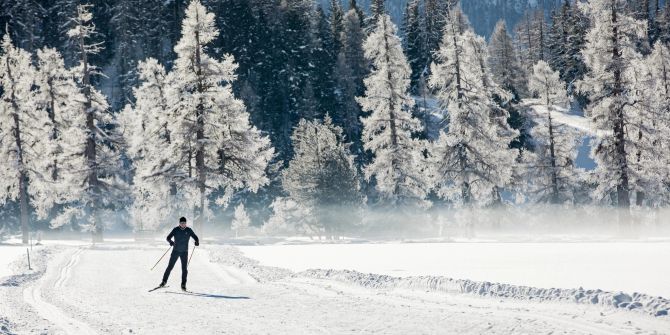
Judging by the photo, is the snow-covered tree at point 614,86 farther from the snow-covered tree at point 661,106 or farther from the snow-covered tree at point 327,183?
the snow-covered tree at point 327,183

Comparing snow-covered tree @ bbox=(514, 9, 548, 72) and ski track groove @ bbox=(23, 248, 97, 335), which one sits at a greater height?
snow-covered tree @ bbox=(514, 9, 548, 72)

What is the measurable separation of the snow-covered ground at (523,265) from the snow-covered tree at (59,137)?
2069 cm

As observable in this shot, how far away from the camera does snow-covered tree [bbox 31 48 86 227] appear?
3772 cm

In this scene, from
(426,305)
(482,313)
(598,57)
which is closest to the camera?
(482,313)

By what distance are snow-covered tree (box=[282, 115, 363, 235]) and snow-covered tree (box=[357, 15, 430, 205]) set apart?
3.27 m

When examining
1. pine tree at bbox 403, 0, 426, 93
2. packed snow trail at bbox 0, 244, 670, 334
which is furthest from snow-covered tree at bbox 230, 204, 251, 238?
pine tree at bbox 403, 0, 426, 93

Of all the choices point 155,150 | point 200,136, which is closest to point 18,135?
point 155,150

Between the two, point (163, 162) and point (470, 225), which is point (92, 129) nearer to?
point (163, 162)

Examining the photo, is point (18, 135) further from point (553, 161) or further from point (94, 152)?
point (553, 161)

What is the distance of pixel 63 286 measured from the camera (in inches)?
604

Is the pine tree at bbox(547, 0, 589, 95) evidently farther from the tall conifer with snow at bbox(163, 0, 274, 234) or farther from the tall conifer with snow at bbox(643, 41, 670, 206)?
the tall conifer with snow at bbox(163, 0, 274, 234)

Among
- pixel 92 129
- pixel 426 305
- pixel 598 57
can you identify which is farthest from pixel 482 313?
pixel 92 129

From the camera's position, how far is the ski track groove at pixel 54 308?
9673 millimetres

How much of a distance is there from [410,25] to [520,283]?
7843 cm
